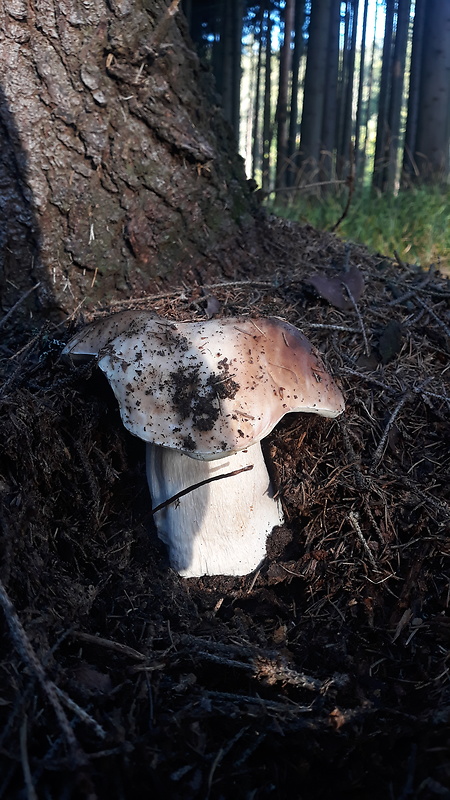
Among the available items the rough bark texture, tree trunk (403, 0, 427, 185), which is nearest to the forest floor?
the rough bark texture

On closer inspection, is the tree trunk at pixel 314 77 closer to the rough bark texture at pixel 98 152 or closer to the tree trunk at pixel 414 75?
the tree trunk at pixel 414 75

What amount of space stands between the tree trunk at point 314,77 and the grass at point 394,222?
4.09 m

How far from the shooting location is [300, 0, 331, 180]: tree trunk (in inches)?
385

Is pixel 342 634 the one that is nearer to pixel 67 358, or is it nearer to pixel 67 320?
pixel 67 358

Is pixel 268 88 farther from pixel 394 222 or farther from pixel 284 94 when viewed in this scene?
pixel 394 222

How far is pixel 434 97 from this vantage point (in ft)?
28.9

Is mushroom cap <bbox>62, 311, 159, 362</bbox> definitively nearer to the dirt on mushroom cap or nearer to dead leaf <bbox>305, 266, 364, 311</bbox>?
the dirt on mushroom cap

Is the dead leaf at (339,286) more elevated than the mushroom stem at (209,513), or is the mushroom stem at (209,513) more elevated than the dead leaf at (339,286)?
the dead leaf at (339,286)

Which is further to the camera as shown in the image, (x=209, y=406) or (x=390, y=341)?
(x=390, y=341)

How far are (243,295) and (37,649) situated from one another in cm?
169

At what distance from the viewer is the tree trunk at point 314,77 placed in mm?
9773

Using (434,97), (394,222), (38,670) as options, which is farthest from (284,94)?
(38,670)

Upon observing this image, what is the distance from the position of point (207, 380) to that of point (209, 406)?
3.4 inches

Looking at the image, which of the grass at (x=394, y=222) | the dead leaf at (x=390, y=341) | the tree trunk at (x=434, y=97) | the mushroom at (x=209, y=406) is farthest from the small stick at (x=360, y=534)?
the tree trunk at (x=434, y=97)
